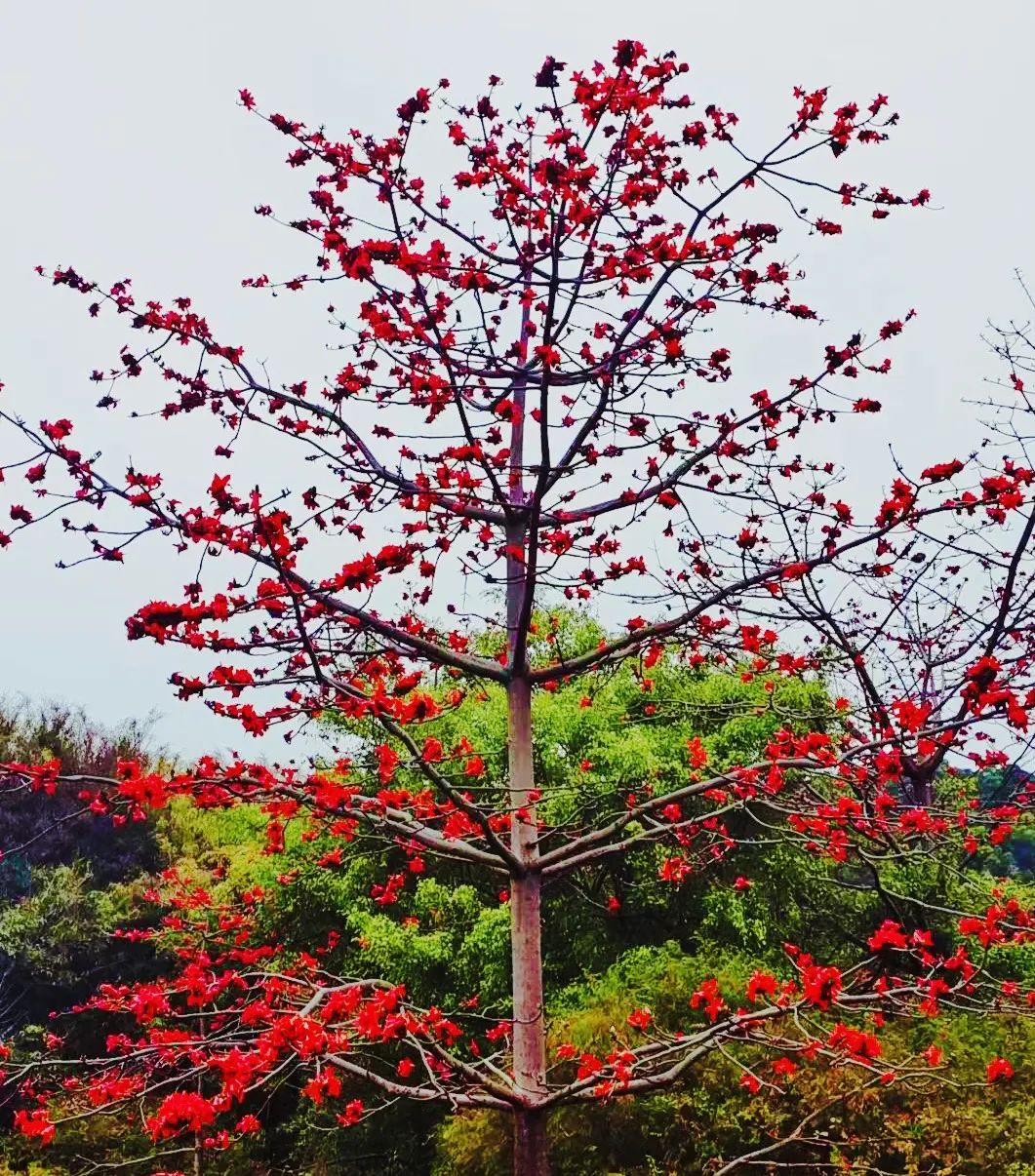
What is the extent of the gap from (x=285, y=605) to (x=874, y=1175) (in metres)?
5.62

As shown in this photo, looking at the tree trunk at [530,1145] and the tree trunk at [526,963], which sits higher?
the tree trunk at [526,963]

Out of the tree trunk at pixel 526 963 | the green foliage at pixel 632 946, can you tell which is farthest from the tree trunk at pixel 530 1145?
the green foliage at pixel 632 946

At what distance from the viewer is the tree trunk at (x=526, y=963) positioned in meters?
4.19

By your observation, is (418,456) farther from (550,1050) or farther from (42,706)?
(42,706)

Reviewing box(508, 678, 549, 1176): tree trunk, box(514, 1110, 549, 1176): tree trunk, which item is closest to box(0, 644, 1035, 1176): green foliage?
box(508, 678, 549, 1176): tree trunk

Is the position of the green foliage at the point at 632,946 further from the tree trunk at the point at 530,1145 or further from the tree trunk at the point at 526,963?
the tree trunk at the point at 530,1145

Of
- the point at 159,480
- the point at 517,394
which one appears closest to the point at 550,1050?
the point at 517,394

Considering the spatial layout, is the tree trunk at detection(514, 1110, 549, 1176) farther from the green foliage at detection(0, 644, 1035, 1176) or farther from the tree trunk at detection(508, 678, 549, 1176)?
the green foliage at detection(0, 644, 1035, 1176)

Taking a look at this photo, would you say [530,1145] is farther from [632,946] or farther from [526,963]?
[632,946]

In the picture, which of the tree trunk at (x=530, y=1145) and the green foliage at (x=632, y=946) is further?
the green foliage at (x=632, y=946)

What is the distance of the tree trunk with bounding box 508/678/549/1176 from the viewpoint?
4.19 meters

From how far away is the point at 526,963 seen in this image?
14.0 feet

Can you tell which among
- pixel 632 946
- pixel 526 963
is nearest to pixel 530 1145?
pixel 526 963

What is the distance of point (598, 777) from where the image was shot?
942cm
